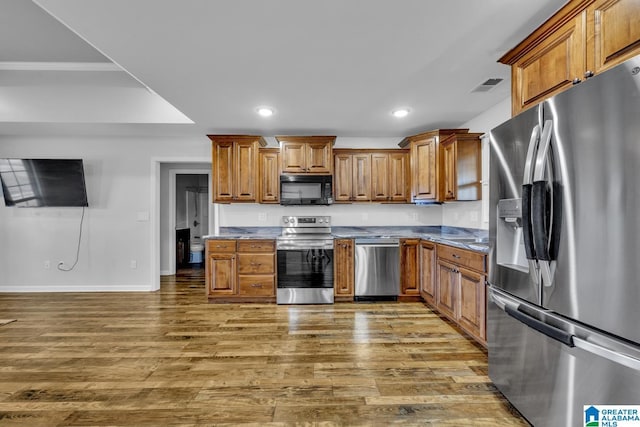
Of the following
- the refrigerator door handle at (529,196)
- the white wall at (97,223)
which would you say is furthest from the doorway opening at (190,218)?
the refrigerator door handle at (529,196)

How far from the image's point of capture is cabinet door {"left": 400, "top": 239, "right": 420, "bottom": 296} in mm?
3949

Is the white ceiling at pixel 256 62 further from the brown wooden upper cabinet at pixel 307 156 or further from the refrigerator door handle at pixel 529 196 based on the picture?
the refrigerator door handle at pixel 529 196

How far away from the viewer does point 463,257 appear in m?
2.85

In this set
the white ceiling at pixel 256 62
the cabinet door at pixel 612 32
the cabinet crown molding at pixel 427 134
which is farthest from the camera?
the cabinet crown molding at pixel 427 134

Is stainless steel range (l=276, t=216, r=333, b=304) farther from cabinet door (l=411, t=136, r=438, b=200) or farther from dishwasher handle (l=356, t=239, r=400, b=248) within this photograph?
cabinet door (l=411, t=136, r=438, b=200)

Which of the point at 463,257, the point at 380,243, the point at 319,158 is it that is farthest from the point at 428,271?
the point at 319,158

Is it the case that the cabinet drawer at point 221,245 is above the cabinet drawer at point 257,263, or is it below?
above

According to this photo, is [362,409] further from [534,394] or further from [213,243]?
[213,243]

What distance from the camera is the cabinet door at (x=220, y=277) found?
3.96 metres

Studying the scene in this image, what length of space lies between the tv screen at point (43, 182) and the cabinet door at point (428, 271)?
4.85 metres

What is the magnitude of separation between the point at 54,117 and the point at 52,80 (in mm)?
453

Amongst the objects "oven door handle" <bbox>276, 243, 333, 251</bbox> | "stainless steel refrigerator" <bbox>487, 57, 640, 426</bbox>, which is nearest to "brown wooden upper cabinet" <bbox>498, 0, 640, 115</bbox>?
"stainless steel refrigerator" <bbox>487, 57, 640, 426</bbox>

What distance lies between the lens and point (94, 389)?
2.03 metres

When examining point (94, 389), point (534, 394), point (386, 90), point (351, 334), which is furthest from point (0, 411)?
point (386, 90)
